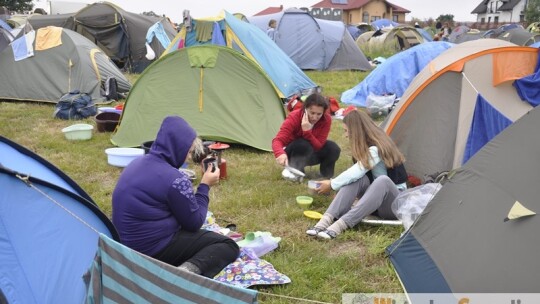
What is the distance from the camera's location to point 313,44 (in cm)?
1448

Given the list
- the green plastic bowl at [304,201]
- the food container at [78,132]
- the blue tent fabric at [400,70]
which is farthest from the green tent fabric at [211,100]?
the blue tent fabric at [400,70]

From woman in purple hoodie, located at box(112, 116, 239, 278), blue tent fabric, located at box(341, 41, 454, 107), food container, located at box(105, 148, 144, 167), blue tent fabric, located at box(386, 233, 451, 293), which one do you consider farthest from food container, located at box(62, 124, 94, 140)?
blue tent fabric, located at box(341, 41, 454, 107)

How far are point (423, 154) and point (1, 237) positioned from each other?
377cm

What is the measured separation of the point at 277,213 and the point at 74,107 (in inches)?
205

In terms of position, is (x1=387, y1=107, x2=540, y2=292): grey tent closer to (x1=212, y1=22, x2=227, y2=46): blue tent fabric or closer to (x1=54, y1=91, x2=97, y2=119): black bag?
(x1=212, y1=22, x2=227, y2=46): blue tent fabric

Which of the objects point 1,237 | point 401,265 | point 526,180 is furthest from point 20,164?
point 526,180

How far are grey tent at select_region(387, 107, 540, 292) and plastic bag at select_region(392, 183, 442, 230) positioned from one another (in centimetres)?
41

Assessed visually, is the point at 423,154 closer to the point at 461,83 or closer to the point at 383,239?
the point at 461,83

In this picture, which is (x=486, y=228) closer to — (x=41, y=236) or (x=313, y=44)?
(x=41, y=236)

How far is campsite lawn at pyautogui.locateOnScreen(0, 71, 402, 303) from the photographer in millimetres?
3266

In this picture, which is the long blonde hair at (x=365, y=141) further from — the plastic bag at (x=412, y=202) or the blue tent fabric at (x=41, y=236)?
the blue tent fabric at (x=41, y=236)

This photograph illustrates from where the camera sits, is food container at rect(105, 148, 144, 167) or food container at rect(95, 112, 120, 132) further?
food container at rect(95, 112, 120, 132)

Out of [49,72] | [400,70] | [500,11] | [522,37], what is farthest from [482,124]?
[500,11]

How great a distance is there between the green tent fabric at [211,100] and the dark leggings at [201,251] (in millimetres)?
3188
